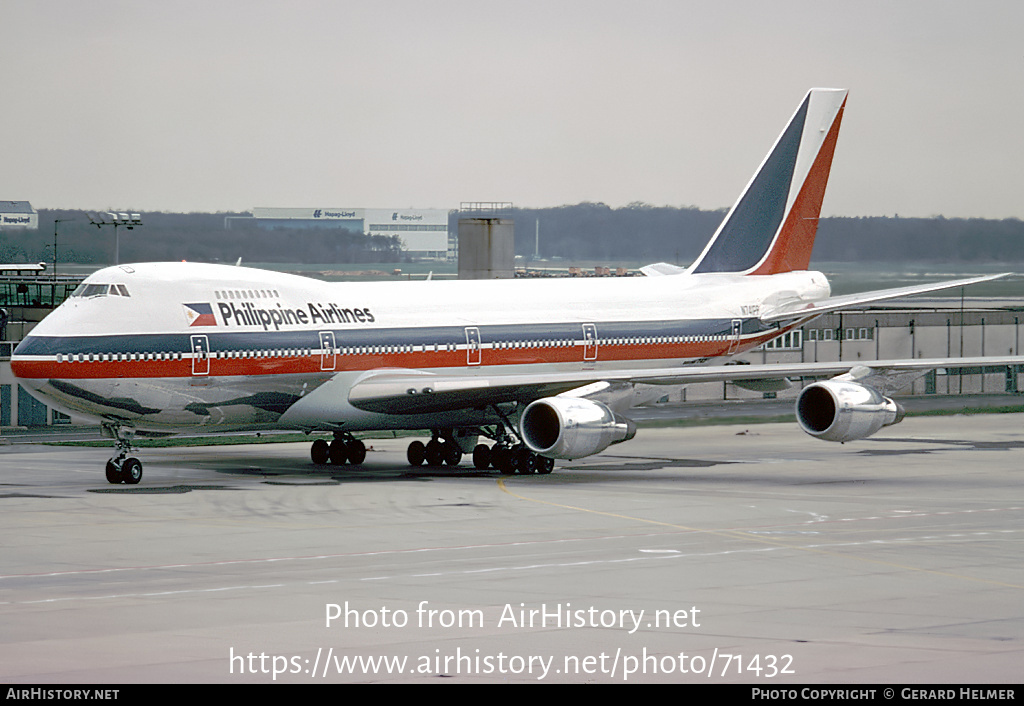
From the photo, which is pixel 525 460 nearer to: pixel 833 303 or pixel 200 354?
pixel 200 354

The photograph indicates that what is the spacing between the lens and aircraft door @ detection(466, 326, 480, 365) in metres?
34.5

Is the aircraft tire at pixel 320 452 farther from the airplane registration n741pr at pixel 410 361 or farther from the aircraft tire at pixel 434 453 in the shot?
the aircraft tire at pixel 434 453

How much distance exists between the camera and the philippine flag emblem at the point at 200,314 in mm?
30609

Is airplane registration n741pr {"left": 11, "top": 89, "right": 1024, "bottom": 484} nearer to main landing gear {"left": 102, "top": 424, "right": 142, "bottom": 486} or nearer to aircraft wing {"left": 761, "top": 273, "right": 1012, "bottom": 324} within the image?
main landing gear {"left": 102, "top": 424, "right": 142, "bottom": 486}

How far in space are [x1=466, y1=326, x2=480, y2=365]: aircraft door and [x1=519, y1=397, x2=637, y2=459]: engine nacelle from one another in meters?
2.93

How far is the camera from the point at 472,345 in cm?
3456

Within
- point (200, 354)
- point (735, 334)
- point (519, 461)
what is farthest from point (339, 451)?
point (735, 334)

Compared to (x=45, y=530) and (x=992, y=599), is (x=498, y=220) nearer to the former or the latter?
(x=45, y=530)

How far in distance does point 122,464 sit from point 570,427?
9.07 metres

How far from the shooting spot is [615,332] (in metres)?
36.8

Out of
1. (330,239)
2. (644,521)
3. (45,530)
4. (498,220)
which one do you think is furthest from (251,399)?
(330,239)

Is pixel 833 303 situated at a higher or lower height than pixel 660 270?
lower

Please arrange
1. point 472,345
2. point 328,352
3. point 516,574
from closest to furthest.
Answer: point 516,574, point 328,352, point 472,345

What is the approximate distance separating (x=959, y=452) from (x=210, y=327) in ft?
63.5
